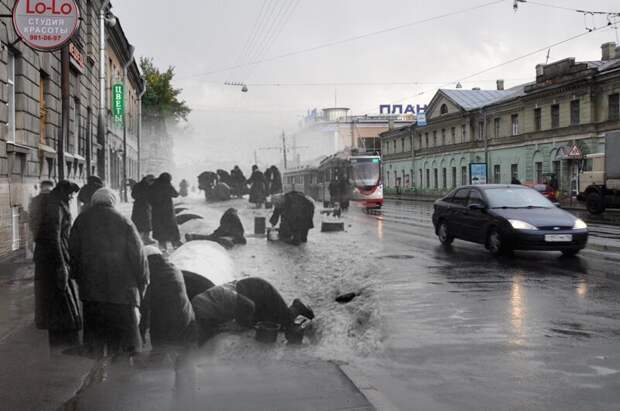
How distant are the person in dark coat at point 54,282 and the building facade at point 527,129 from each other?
97.5 feet

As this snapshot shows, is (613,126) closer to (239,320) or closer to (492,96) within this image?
(492,96)

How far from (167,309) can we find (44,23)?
6254 millimetres

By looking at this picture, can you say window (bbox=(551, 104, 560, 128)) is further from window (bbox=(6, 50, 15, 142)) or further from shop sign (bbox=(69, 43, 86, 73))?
window (bbox=(6, 50, 15, 142))

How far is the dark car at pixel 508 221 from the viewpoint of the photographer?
1135 cm

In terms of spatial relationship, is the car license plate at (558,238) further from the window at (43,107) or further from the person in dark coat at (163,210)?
the window at (43,107)

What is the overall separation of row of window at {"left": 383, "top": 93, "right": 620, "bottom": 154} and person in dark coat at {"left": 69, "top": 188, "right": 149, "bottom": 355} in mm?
36221

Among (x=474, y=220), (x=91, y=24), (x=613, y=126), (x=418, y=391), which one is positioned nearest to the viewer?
(x=418, y=391)

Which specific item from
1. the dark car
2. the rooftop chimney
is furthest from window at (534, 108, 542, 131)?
the dark car

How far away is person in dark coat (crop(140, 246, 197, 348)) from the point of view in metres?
5.80

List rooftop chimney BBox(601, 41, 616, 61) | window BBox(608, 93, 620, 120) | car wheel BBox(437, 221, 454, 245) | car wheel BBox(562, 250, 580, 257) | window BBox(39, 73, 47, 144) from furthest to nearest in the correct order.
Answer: rooftop chimney BBox(601, 41, 616, 61)
window BBox(608, 93, 620, 120)
window BBox(39, 73, 47, 144)
car wheel BBox(437, 221, 454, 245)
car wheel BBox(562, 250, 580, 257)

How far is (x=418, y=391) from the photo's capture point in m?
4.59

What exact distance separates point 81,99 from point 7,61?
28.0 ft

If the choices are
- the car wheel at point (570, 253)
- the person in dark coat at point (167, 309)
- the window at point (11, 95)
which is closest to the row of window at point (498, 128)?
the car wheel at point (570, 253)

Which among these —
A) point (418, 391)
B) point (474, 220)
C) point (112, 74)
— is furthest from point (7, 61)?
point (112, 74)
